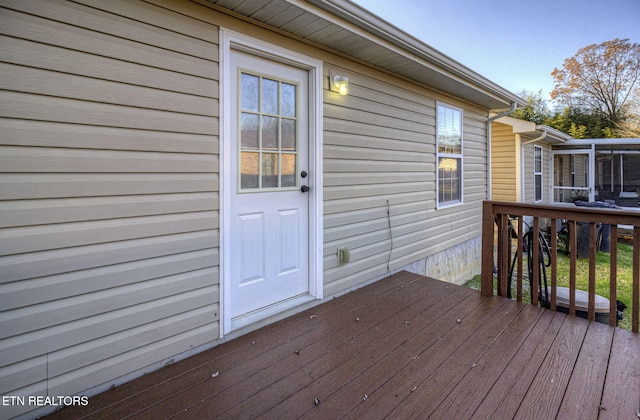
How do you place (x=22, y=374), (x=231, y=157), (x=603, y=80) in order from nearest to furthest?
1. (x=22, y=374)
2. (x=231, y=157)
3. (x=603, y=80)

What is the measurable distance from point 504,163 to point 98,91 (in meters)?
8.68

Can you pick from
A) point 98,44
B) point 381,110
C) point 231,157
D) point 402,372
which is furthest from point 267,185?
point 381,110

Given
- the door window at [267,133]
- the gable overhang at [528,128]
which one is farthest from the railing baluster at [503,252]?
the gable overhang at [528,128]

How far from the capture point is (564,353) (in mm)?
2094

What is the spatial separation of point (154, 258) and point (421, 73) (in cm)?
330

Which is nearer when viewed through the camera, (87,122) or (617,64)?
(87,122)

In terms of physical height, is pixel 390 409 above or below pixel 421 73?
below

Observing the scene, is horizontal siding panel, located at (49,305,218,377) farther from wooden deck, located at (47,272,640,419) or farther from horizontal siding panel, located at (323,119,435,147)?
horizontal siding panel, located at (323,119,435,147)

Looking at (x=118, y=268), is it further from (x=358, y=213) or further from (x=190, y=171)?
(x=358, y=213)

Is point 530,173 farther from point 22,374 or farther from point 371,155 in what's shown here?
point 22,374

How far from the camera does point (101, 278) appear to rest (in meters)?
1.76

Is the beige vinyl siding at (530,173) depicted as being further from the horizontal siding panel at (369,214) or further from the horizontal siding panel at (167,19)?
the horizontal siding panel at (167,19)

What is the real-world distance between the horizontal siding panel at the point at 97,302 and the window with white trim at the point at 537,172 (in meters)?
9.43

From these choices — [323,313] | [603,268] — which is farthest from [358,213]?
[603,268]
